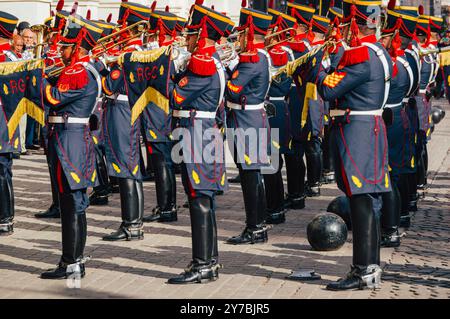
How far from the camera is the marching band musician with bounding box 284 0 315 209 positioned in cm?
1250

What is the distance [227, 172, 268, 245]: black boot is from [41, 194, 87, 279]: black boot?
6.73ft

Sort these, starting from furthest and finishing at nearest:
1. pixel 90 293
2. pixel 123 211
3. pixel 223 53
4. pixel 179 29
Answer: pixel 179 29, pixel 123 211, pixel 223 53, pixel 90 293

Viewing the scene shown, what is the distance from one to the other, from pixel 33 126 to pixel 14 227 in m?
7.68

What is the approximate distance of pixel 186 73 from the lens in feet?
28.5

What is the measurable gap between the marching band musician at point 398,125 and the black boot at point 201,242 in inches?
81.7

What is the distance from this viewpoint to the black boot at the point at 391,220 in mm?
10234

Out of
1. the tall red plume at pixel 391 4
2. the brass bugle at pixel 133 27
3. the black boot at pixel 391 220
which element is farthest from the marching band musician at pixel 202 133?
the brass bugle at pixel 133 27

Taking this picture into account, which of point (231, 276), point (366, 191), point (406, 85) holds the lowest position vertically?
point (231, 276)

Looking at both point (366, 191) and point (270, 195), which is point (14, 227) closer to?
point (270, 195)

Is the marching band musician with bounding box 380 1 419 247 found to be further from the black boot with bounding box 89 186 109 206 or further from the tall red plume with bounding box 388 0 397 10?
the black boot with bounding box 89 186 109 206

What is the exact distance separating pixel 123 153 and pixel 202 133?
2093 millimetres

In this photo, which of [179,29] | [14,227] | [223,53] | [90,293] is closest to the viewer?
Answer: [90,293]

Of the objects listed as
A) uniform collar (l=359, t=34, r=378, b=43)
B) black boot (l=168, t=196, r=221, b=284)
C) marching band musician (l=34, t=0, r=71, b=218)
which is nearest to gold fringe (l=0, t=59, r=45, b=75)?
marching band musician (l=34, t=0, r=71, b=218)

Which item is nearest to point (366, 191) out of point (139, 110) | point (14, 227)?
point (139, 110)
